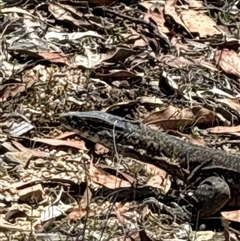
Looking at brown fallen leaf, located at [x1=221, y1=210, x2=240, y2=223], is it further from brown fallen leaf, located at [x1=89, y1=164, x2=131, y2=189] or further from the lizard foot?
brown fallen leaf, located at [x1=89, y1=164, x2=131, y2=189]

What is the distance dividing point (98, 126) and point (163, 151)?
0.43 metres

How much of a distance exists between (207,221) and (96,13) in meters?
2.96

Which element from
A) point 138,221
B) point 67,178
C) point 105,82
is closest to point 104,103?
point 105,82

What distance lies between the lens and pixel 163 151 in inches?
235

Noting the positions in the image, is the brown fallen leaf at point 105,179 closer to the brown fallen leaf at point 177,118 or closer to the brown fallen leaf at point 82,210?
the brown fallen leaf at point 82,210

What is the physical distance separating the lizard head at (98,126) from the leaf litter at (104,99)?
0.17 m

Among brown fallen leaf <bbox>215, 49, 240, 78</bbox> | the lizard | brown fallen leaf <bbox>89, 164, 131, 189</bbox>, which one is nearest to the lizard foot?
the lizard

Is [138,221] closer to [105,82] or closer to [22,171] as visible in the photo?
[22,171]

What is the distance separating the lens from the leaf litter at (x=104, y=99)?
18.4ft

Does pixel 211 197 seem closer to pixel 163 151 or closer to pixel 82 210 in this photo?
pixel 163 151

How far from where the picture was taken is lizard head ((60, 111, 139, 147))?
19.5 feet

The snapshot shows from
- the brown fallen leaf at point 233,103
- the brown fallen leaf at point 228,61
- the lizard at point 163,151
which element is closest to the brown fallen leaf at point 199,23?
the brown fallen leaf at point 228,61

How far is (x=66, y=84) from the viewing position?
7.05 meters

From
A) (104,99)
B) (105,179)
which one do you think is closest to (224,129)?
(104,99)
